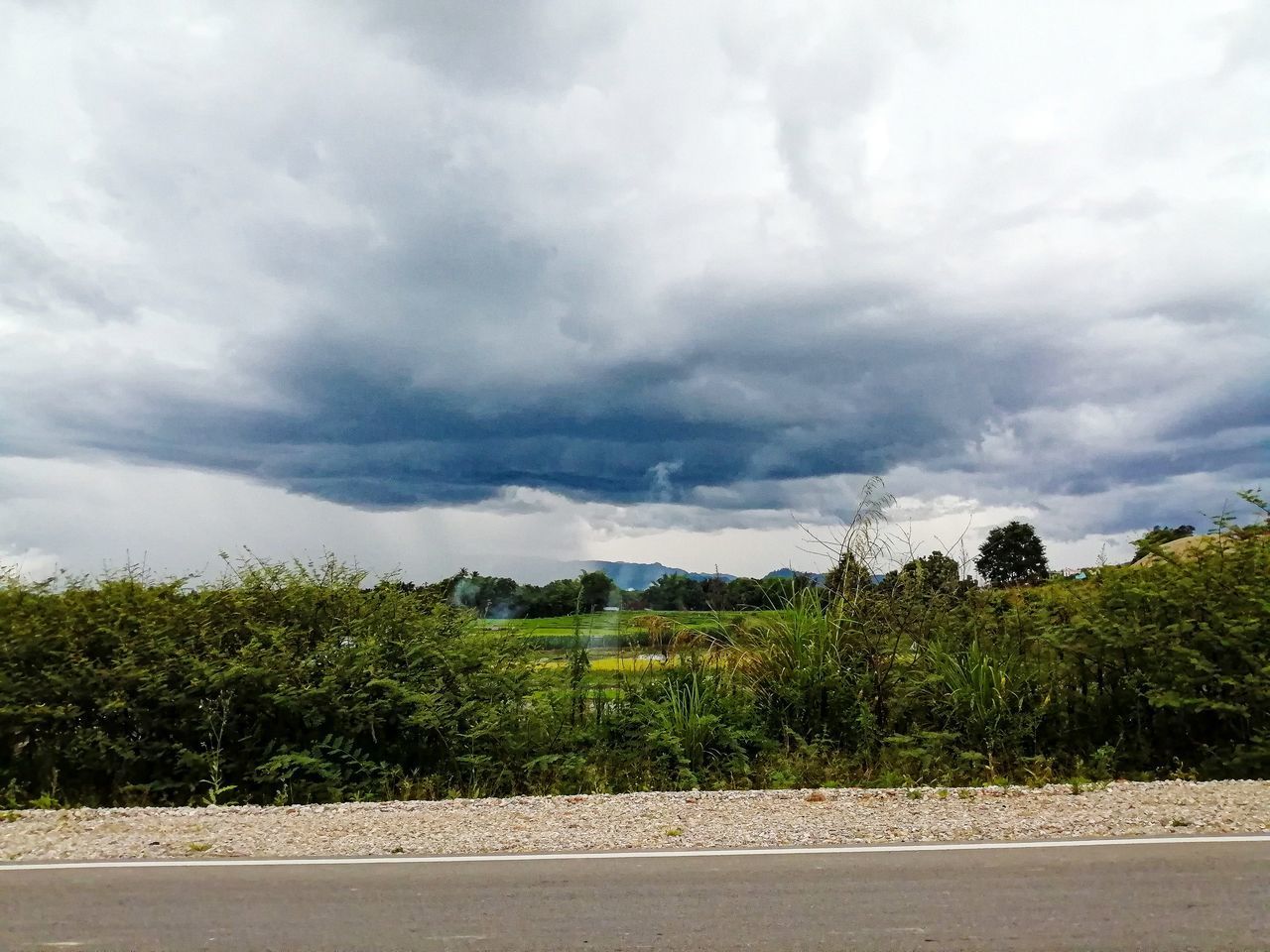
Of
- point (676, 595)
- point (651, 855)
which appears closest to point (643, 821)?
point (651, 855)

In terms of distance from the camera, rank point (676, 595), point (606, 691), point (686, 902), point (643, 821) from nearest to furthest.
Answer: point (686, 902), point (643, 821), point (606, 691), point (676, 595)

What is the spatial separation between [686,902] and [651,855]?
1287 mm

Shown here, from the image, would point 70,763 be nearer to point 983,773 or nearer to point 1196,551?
point 983,773

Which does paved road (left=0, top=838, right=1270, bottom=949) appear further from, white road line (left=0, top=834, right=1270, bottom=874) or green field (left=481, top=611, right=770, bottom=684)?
green field (left=481, top=611, right=770, bottom=684)

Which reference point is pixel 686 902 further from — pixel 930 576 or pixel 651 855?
pixel 930 576

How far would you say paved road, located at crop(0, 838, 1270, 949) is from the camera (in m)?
5.57

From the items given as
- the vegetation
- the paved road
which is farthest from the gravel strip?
the vegetation

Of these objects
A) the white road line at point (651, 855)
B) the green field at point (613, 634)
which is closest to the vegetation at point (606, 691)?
the green field at point (613, 634)

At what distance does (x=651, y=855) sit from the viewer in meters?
7.46

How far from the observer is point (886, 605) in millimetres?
13312

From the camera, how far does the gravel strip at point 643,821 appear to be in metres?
7.96

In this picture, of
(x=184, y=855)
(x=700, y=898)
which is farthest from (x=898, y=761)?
(x=184, y=855)

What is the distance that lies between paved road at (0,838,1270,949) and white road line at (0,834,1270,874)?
91 millimetres

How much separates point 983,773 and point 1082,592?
3428 mm
